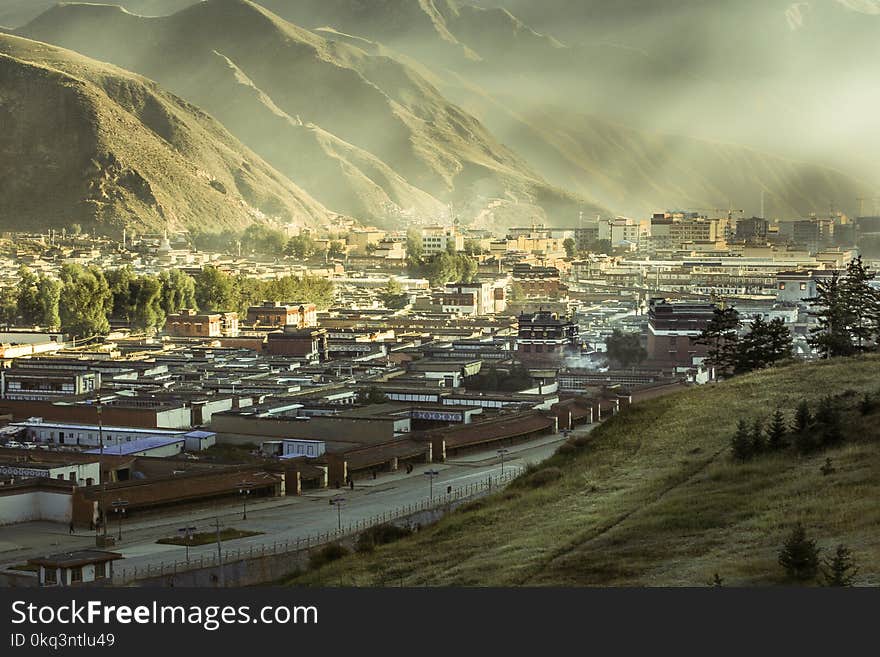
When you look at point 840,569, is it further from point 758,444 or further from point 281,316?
point 281,316

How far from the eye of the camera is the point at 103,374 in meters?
49.5

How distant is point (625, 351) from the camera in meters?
55.0

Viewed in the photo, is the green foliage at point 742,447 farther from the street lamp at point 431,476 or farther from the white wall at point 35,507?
the white wall at point 35,507

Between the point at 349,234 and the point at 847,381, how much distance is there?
333 ft

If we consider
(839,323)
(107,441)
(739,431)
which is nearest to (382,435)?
(107,441)

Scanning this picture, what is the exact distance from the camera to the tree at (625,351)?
5484 centimetres

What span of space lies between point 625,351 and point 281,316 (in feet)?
72.6

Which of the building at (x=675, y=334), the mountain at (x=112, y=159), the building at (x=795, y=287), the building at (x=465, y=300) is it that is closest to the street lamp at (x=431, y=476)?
the building at (x=675, y=334)

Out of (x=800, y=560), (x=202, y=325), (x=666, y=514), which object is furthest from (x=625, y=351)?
(x=800, y=560)

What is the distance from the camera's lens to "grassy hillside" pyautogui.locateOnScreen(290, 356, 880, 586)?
689 inches

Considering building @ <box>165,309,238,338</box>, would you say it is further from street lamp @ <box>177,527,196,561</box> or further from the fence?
street lamp @ <box>177,527,196,561</box>

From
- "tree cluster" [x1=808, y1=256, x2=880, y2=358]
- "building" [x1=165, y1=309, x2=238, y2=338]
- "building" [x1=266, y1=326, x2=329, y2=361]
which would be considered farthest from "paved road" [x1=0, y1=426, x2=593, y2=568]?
"building" [x1=165, y1=309, x2=238, y2=338]

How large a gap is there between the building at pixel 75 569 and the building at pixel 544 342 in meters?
33.5

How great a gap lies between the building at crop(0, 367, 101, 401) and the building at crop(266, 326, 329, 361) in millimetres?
12856
